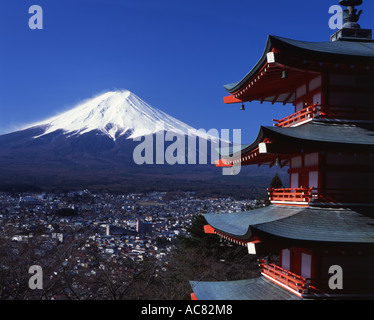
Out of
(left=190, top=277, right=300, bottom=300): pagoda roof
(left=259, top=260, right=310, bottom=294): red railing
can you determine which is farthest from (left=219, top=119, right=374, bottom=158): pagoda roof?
(left=190, top=277, right=300, bottom=300): pagoda roof

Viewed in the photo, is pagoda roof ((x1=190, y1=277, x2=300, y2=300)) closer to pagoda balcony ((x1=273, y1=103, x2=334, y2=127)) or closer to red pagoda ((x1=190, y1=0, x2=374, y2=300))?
red pagoda ((x1=190, y1=0, x2=374, y2=300))

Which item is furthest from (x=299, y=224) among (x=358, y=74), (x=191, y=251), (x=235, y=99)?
(x=191, y=251)

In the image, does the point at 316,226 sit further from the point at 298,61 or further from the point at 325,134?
the point at 298,61

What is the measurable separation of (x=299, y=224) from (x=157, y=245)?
2255 cm

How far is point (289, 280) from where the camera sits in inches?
381

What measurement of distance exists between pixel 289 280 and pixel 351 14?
7484 mm

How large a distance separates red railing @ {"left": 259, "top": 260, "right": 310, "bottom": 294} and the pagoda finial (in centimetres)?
708

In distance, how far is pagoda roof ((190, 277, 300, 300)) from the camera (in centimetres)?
1009

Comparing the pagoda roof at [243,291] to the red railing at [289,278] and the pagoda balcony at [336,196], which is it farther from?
the pagoda balcony at [336,196]

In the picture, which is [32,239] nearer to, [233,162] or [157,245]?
[233,162]

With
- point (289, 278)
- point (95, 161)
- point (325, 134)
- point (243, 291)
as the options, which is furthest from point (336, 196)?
point (95, 161)

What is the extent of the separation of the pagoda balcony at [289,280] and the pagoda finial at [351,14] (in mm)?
7093

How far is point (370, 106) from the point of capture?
9.82 m

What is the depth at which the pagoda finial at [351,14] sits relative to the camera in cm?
1121
